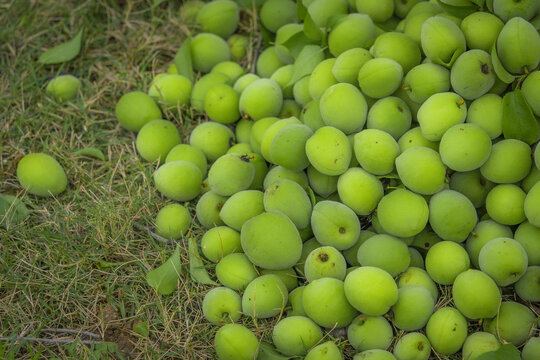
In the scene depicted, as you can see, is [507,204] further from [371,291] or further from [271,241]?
[271,241]

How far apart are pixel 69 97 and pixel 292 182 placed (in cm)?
138

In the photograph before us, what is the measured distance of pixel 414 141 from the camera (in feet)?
6.28

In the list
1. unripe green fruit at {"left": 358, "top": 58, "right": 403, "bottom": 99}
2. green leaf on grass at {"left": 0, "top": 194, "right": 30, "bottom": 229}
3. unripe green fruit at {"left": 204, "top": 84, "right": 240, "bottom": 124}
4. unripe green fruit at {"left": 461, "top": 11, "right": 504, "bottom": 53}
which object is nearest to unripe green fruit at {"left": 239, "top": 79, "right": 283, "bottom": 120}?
unripe green fruit at {"left": 204, "top": 84, "right": 240, "bottom": 124}

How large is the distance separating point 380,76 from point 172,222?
98 centimetres

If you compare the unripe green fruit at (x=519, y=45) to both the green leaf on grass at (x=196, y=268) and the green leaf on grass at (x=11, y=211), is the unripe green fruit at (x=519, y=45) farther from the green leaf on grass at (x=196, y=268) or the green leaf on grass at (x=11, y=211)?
the green leaf on grass at (x=11, y=211)

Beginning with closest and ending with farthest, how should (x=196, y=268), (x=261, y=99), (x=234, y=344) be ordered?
(x=234, y=344), (x=196, y=268), (x=261, y=99)

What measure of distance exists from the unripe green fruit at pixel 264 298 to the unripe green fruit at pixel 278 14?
1366 millimetres

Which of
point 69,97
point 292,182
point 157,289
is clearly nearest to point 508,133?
point 292,182

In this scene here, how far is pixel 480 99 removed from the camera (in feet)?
6.22

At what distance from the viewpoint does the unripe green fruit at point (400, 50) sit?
2.02 meters

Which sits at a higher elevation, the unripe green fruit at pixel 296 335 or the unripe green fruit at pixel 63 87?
the unripe green fruit at pixel 296 335

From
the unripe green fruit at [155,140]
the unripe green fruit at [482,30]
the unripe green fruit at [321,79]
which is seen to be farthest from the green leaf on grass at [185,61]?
the unripe green fruit at [482,30]

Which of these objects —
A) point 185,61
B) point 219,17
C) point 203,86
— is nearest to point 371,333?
point 203,86

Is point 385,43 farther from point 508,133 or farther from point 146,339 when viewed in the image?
point 146,339
